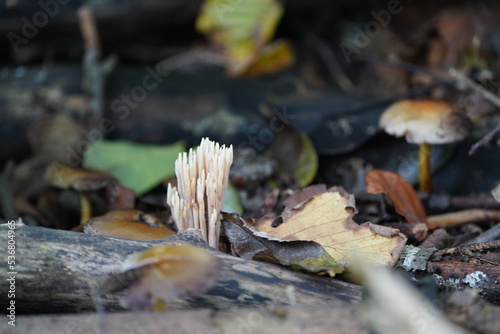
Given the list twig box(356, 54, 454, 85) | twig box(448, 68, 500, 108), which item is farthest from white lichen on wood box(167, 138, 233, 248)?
twig box(356, 54, 454, 85)

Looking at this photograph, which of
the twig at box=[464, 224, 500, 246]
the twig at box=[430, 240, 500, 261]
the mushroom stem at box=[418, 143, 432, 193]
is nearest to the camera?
the twig at box=[430, 240, 500, 261]

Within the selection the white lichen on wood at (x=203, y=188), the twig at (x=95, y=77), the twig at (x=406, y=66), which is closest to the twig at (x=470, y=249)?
the white lichen on wood at (x=203, y=188)

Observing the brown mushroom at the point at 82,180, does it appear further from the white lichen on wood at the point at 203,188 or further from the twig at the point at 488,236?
the twig at the point at 488,236

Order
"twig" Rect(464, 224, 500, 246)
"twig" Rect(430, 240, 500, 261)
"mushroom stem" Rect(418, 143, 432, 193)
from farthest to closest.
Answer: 1. "mushroom stem" Rect(418, 143, 432, 193)
2. "twig" Rect(464, 224, 500, 246)
3. "twig" Rect(430, 240, 500, 261)

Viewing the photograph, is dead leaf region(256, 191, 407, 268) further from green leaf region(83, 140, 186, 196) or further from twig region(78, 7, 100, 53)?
twig region(78, 7, 100, 53)

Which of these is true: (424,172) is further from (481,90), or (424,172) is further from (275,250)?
(275,250)

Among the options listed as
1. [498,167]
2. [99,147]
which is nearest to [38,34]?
[99,147]
